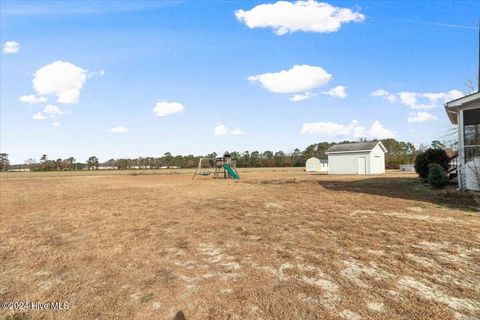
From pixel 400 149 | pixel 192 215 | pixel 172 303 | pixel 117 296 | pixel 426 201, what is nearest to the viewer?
pixel 172 303

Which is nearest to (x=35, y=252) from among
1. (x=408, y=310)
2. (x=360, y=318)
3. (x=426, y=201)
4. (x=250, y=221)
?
(x=250, y=221)

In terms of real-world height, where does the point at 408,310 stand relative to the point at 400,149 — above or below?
below

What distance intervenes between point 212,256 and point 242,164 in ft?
279

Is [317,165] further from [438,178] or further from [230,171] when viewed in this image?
[438,178]

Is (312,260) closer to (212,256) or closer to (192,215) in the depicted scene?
(212,256)

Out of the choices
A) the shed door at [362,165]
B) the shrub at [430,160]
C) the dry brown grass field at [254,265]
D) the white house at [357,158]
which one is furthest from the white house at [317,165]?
the dry brown grass field at [254,265]

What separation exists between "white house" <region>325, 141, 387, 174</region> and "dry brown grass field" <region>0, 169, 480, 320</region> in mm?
23580

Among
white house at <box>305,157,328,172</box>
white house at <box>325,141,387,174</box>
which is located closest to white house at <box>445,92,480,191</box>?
white house at <box>325,141,387,174</box>

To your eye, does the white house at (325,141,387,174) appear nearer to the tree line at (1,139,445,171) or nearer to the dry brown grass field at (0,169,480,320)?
the dry brown grass field at (0,169,480,320)

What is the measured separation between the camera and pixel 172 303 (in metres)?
3.40

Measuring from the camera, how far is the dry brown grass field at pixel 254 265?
3.25 meters

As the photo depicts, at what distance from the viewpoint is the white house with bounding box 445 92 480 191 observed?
10763mm

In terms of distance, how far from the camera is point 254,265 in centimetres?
450

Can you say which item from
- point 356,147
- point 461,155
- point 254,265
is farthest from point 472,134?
point 356,147
